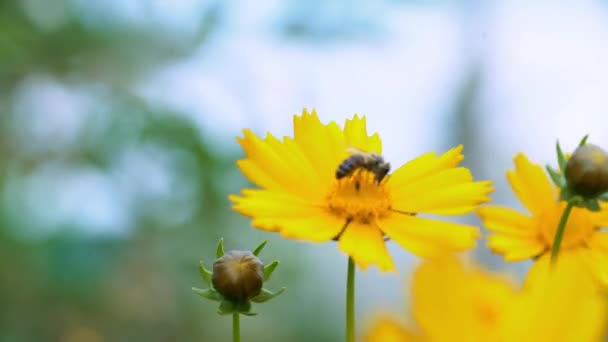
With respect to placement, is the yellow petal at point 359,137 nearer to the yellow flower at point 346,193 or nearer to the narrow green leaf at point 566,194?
the yellow flower at point 346,193

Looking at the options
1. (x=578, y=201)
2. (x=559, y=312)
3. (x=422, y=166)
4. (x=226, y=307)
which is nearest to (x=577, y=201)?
(x=578, y=201)

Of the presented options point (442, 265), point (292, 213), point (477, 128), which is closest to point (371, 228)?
point (292, 213)

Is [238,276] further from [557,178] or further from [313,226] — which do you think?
[557,178]

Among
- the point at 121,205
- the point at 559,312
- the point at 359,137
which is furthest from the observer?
the point at 121,205

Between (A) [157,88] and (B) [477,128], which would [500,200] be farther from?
(A) [157,88]

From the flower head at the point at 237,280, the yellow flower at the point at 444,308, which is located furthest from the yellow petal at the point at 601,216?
the yellow flower at the point at 444,308

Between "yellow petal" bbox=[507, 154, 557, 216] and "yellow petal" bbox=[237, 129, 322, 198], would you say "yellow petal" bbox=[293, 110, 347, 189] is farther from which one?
"yellow petal" bbox=[507, 154, 557, 216]
